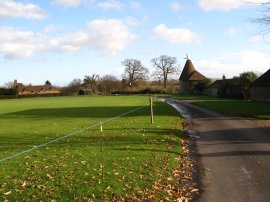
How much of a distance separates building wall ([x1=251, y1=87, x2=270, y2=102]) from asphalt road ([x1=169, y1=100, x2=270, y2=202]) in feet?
126

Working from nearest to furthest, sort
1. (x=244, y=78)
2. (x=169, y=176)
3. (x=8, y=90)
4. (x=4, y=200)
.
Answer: (x=4, y=200)
(x=169, y=176)
(x=244, y=78)
(x=8, y=90)

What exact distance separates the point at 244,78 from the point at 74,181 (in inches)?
2615

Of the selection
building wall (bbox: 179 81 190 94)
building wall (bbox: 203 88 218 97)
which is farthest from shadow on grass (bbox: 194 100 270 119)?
building wall (bbox: 179 81 190 94)

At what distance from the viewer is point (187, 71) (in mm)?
127875

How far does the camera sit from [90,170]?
1044 centimetres

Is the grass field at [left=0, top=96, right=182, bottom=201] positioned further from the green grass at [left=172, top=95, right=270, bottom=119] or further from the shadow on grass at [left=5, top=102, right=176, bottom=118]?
the green grass at [left=172, top=95, right=270, bottom=119]

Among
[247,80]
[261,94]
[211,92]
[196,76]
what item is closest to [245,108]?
[261,94]

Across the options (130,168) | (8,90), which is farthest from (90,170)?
(8,90)

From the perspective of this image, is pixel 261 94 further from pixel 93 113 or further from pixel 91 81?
pixel 91 81

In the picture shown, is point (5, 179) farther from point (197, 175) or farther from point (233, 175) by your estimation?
point (233, 175)

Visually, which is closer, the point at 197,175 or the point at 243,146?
the point at 197,175

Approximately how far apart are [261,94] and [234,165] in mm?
48997

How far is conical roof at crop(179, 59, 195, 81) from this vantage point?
4972 inches

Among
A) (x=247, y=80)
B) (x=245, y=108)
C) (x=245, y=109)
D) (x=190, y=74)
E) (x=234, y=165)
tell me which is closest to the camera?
(x=234, y=165)
